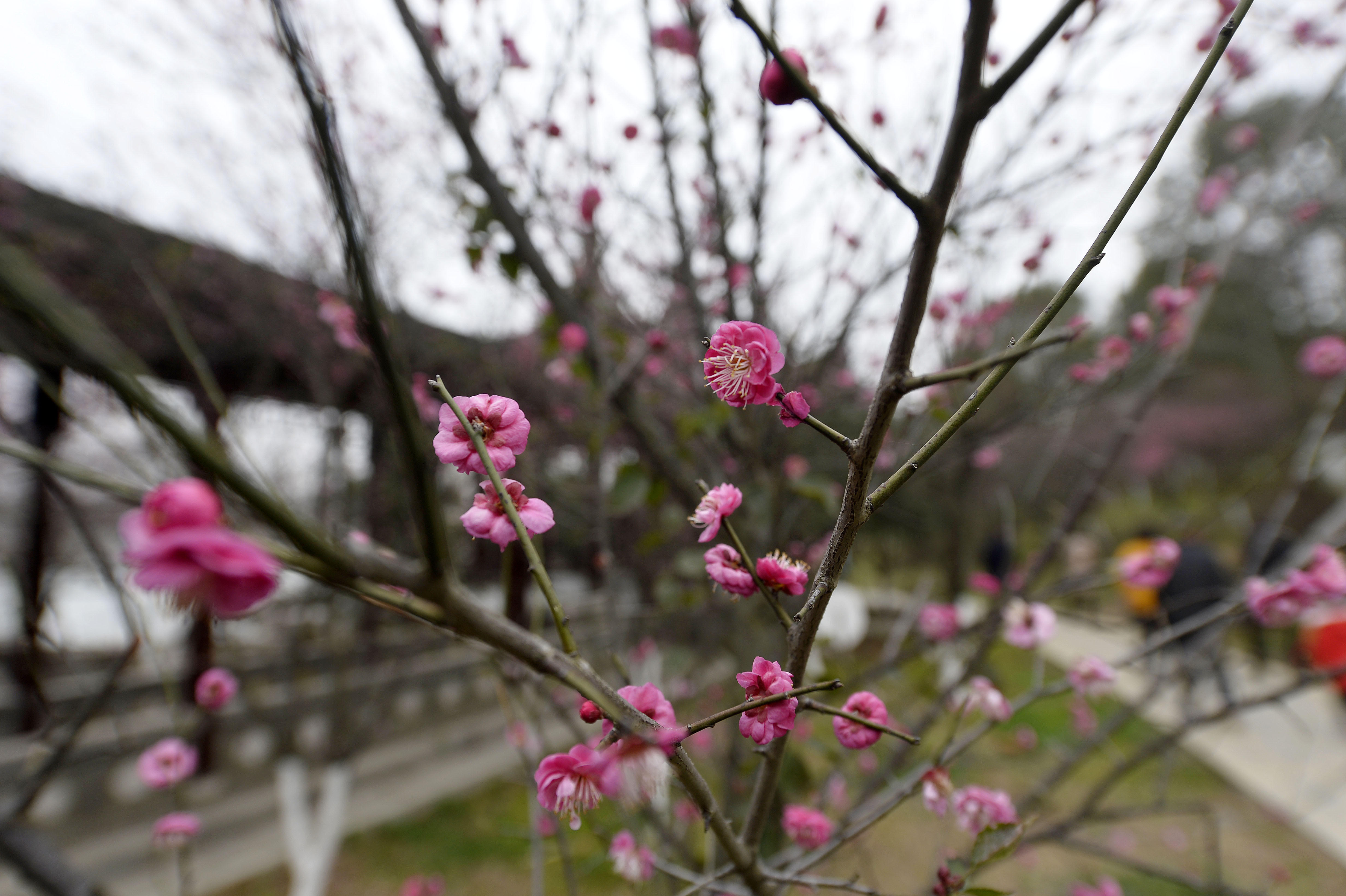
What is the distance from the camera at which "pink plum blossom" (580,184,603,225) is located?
1.79 metres

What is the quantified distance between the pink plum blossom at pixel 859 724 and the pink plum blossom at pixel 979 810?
0.24m

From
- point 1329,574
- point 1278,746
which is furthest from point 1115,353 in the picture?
point 1278,746

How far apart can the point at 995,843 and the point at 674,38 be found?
1.90 m

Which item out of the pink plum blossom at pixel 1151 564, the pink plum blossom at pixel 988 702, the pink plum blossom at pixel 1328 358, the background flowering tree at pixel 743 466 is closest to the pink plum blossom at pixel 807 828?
the background flowering tree at pixel 743 466

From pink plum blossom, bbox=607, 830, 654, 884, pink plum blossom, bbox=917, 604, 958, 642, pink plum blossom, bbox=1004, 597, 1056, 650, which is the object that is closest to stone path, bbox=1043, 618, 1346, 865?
pink plum blossom, bbox=917, 604, 958, 642

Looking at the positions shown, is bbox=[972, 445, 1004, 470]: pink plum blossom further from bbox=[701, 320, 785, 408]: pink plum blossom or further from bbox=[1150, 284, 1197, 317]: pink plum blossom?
bbox=[701, 320, 785, 408]: pink plum blossom

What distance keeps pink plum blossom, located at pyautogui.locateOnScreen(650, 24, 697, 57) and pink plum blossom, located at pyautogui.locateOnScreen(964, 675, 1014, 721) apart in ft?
5.38

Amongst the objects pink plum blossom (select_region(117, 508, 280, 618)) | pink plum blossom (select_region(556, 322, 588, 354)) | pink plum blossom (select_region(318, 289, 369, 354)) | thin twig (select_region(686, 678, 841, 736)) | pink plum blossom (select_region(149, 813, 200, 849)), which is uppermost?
pink plum blossom (select_region(318, 289, 369, 354))

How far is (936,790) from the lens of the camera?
31.5 inches

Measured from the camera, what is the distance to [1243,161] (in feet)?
19.2

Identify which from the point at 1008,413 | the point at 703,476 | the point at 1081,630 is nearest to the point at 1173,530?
the point at 1008,413

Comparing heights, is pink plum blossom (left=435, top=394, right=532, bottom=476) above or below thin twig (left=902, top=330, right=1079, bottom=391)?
above

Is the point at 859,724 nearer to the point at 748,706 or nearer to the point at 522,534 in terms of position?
the point at 748,706

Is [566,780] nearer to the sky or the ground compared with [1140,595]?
nearer to the ground
